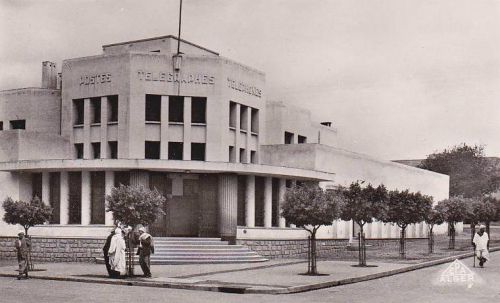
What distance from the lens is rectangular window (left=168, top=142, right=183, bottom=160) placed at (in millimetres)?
36344

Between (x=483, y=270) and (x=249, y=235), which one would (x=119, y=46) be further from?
(x=483, y=270)

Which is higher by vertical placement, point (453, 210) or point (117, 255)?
point (453, 210)

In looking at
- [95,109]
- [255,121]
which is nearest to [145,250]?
[95,109]

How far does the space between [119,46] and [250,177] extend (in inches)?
466

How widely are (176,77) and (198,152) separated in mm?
4119

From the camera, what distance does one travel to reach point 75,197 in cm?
3450

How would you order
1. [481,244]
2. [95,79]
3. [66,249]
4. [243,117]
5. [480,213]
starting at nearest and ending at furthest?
[481,244] → [66,249] → [95,79] → [243,117] → [480,213]

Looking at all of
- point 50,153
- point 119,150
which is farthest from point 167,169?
point 50,153

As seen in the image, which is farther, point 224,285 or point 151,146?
point 151,146

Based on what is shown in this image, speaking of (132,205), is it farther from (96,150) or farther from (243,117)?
(243,117)

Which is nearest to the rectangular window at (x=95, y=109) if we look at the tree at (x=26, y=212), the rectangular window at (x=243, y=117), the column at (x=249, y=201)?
the rectangular window at (x=243, y=117)

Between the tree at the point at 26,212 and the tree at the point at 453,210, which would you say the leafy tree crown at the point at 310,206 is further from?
the tree at the point at 453,210

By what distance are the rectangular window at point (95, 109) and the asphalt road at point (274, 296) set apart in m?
15.3

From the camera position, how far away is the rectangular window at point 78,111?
123ft
